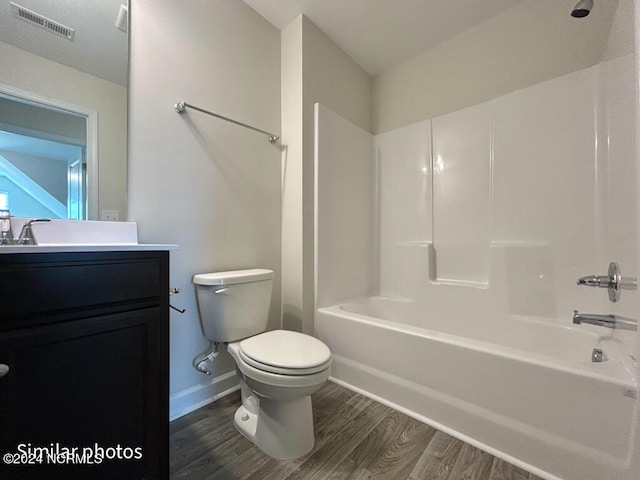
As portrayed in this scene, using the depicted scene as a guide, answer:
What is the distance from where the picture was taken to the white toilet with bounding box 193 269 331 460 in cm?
106

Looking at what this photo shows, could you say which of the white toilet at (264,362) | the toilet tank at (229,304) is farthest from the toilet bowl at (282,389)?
the toilet tank at (229,304)

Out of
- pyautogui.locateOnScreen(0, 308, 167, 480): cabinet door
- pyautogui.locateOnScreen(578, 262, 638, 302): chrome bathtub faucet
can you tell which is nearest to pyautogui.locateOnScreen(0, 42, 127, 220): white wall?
pyautogui.locateOnScreen(0, 308, 167, 480): cabinet door

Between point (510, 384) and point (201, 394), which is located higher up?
point (510, 384)

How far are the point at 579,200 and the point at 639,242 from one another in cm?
83

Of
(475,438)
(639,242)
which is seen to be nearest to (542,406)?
(475,438)

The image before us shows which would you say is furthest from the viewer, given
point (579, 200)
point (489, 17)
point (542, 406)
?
point (489, 17)

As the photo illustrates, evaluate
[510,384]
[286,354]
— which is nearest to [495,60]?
[510,384]

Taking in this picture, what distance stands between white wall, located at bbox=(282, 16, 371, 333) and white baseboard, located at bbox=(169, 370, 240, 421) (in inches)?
18.8

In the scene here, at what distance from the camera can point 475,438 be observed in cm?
120

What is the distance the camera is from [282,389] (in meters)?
1.05

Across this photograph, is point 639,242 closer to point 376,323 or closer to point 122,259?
point 376,323

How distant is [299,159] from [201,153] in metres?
0.60

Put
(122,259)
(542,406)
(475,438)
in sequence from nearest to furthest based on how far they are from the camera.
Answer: (122,259) < (542,406) < (475,438)

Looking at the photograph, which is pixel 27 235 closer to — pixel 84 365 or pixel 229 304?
pixel 84 365
